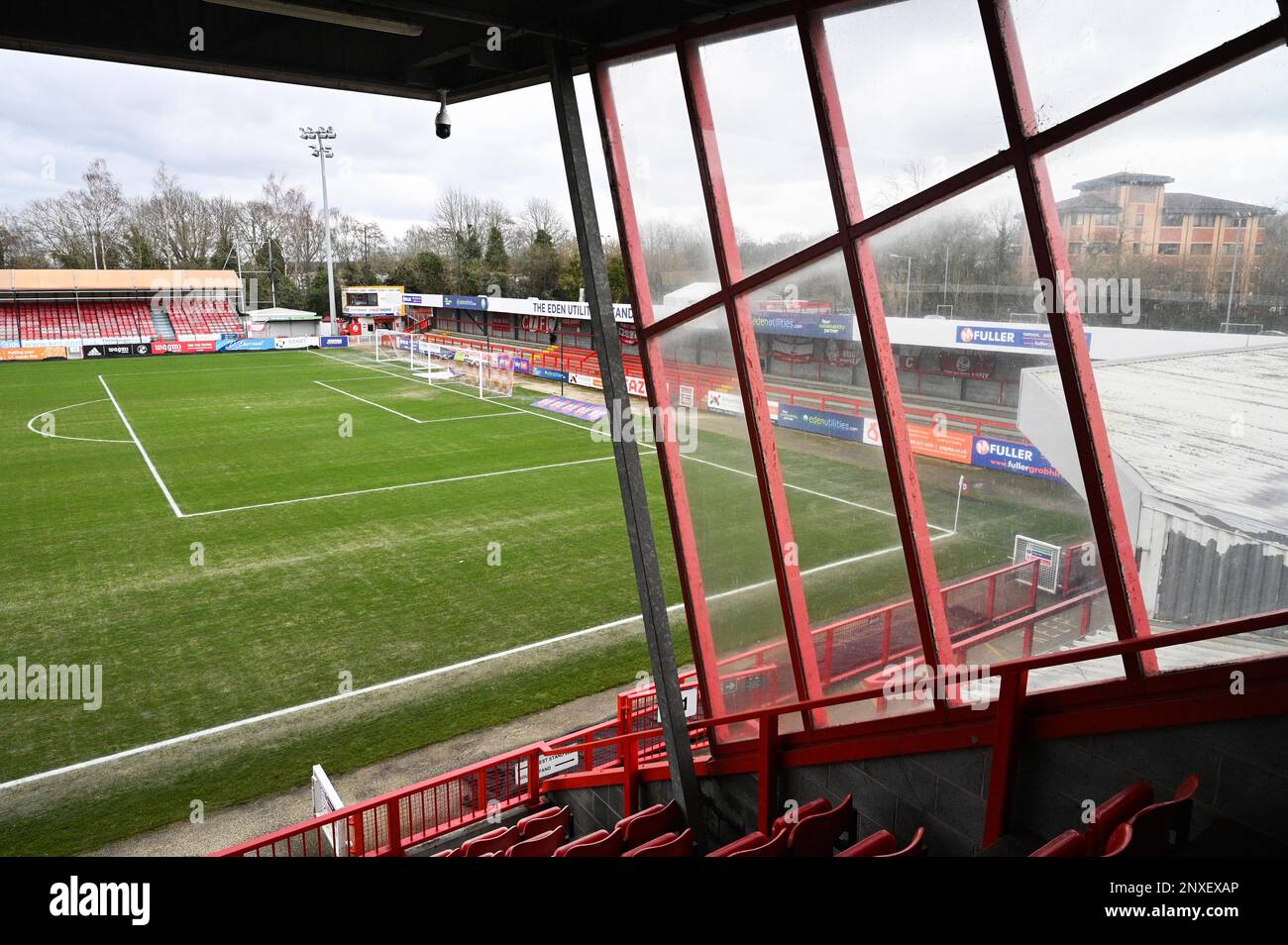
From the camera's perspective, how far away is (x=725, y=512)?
20.6 feet

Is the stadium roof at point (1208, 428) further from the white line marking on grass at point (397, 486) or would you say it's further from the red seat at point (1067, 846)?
the white line marking on grass at point (397, 486)

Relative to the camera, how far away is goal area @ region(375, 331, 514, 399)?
41062mm

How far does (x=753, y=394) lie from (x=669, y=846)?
9.40 feet

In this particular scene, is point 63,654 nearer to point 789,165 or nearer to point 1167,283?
point 789,165

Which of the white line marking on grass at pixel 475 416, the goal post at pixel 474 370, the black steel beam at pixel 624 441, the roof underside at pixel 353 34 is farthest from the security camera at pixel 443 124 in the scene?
the goal post at pixel 474 370

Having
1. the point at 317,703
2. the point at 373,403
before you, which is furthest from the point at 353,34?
the point at 373,403

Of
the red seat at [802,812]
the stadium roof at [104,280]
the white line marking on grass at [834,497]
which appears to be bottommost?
the red seat at [802,812]

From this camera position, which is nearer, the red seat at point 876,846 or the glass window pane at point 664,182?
the red seat at point 876,846

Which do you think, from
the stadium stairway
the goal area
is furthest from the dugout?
the goal area

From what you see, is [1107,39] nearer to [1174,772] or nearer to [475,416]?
[1174,772]

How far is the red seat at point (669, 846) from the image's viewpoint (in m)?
4.89

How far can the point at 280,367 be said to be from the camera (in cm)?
4909

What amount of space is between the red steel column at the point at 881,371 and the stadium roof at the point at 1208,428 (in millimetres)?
927

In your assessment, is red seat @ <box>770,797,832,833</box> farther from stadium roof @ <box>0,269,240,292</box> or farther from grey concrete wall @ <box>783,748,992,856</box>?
stadium roof @ <box>0,269,240,292</box>
